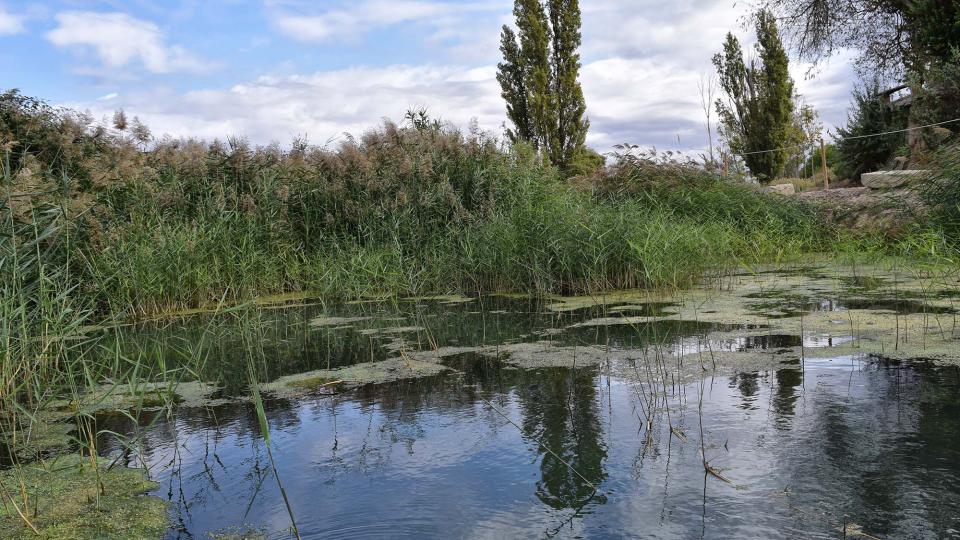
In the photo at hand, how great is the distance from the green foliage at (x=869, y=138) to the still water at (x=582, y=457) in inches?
616

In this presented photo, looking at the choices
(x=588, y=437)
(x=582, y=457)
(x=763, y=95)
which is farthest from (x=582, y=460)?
(x=763, y=95)

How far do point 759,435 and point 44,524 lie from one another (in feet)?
8.95

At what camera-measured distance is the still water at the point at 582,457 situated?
95.8 inches

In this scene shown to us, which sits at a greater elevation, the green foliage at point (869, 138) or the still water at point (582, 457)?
the green foliage at point (869, 138)

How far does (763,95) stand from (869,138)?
24.4 ft

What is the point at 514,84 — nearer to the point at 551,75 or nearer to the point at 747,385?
the point at 551,75

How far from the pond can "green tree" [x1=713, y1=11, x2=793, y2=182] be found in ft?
67.0

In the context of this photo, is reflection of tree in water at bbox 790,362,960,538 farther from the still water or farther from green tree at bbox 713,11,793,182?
green tree at bbox 713,11,793,182

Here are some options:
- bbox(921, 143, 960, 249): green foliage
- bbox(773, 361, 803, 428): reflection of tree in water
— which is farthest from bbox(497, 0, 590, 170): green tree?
bbox(773, 361, 803, 428): reflection of tree in water

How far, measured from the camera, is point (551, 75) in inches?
845

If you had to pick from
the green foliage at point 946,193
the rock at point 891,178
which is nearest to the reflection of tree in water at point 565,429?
the green foliage at point 946,193

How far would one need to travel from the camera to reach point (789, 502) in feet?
8.13

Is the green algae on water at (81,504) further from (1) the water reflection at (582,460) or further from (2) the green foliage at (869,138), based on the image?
(2) the green foliage at (869,138)

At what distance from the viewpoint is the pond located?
2471 mm
